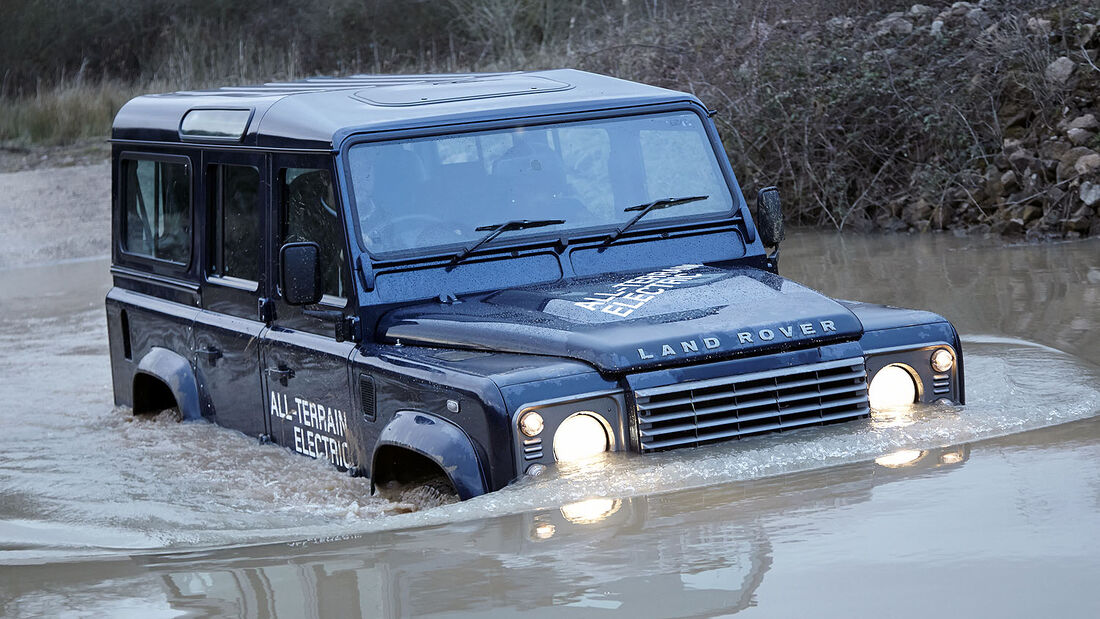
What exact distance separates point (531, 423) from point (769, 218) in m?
2.02

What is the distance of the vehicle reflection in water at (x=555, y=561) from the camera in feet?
13.4

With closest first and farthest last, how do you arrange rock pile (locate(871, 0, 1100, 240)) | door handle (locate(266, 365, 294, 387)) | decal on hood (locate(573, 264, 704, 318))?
decal on hood (locate(573, 264, 704, 318)), door handle (locate(266, 365, 294, 387)), rock pile (locate(871, 0, 1100, 240))

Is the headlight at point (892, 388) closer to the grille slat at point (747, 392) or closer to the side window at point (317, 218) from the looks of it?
the grille slat at point (747, 392)

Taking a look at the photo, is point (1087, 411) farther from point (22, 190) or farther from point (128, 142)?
point (22, 190)

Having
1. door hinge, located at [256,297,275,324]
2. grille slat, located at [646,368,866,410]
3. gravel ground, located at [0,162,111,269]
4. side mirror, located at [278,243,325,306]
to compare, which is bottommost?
gravel ground, located at [0,162,111,269]

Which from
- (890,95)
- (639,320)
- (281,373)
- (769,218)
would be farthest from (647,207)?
(890,95)

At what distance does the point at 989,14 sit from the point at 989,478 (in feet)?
33.4

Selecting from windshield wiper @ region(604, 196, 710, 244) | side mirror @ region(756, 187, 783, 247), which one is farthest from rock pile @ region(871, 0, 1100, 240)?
windshield wiper @ region(604, 196, 710, 244)

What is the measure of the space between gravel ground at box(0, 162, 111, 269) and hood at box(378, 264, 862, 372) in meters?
14.1

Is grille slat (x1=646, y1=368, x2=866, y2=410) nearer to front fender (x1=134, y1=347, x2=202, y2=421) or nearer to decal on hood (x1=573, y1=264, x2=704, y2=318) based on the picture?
decal on hood (x1=573, y1=264, x2=704, y2=318)

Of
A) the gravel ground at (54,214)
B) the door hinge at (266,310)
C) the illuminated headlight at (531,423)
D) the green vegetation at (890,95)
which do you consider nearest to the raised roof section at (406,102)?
the door hinge at (266,310)

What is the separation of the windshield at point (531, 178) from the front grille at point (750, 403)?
123 centimetres

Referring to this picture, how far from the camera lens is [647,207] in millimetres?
6035

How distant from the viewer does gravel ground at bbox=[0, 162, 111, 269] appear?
61.3ft
